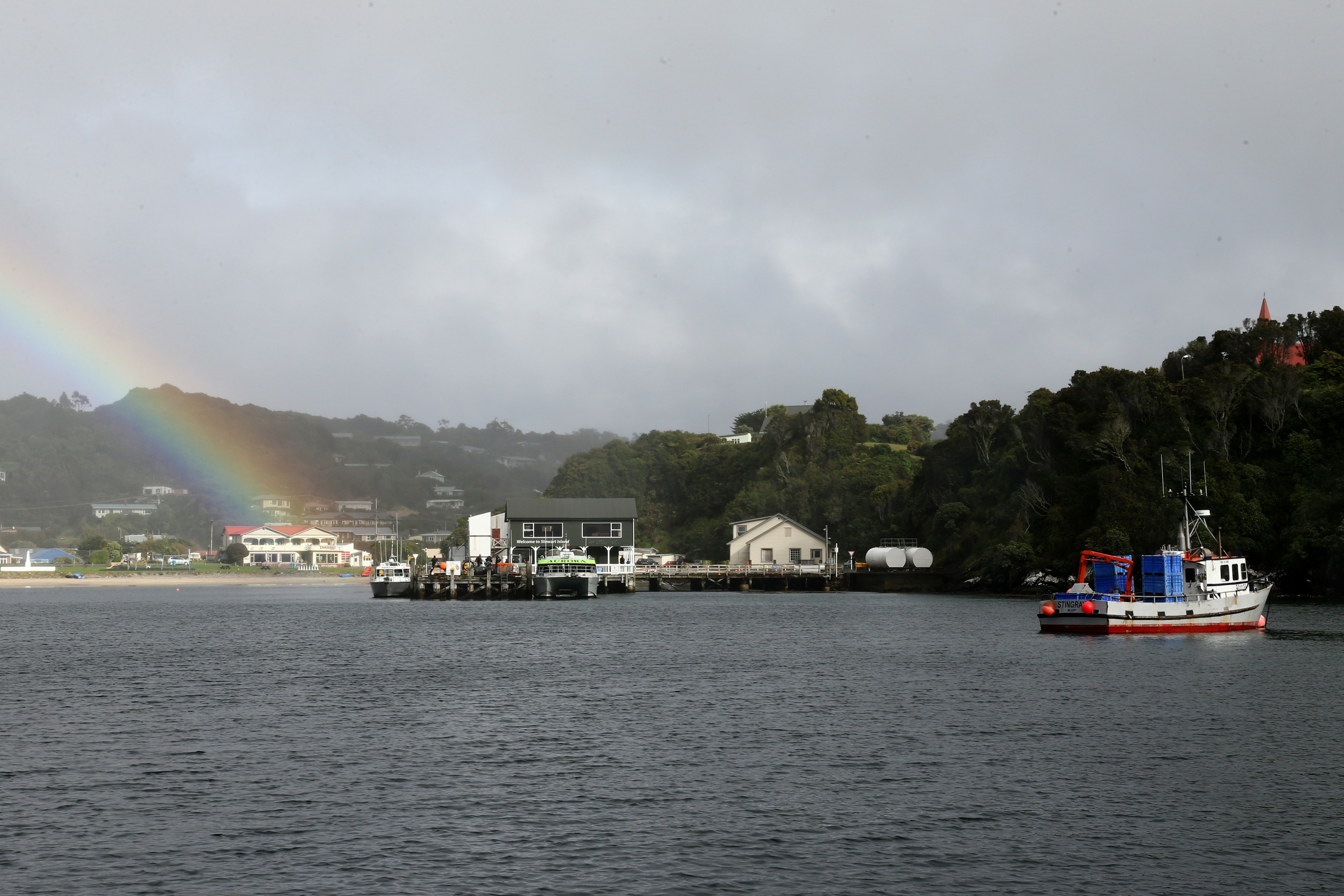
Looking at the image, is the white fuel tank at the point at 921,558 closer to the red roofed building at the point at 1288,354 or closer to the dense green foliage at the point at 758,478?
the dense green foliage at the point at 758,478

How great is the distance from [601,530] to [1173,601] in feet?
240

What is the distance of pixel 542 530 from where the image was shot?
382 feet

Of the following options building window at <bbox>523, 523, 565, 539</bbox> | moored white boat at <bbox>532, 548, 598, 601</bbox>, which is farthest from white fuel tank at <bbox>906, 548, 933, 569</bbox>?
building window at <bbox>523, 523, 565, 539</bbox>

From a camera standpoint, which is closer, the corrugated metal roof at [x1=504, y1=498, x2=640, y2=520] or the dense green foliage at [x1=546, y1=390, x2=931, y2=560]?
the corrugated metal roof at [x1=504, y1=498, x2=640, y2=520]

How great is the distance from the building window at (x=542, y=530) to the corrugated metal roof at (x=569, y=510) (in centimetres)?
61

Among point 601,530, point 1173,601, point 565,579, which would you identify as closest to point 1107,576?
point 1173,601

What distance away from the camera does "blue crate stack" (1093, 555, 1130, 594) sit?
5362cm

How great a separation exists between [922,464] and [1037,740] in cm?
10866

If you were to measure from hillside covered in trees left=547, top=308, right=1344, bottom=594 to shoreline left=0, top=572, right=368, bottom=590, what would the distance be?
78.6 metres

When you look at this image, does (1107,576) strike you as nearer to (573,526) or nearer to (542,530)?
(573,526)

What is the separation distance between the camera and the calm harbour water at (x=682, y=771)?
1645 centimetres

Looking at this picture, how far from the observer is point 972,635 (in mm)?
54844

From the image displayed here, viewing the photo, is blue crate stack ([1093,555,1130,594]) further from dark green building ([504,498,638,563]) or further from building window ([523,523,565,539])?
building window ([523,523,565,539])

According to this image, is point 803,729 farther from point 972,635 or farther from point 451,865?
point 972,635
